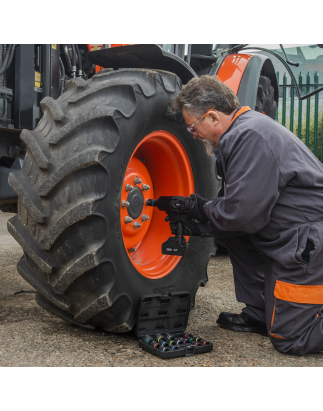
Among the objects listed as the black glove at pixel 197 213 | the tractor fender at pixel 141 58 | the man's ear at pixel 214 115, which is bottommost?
the black glove at pixel 197 213

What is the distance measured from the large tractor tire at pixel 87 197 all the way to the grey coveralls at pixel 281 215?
0.46 metres

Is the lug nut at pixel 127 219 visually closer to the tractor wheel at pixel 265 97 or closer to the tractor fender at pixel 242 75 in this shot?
the tractor fender at pixel 242 75

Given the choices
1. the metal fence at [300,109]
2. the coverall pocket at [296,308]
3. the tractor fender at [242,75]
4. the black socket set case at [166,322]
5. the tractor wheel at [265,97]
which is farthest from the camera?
the metal fence at [300,109]

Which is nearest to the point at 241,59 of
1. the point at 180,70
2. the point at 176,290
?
the point at 180,70

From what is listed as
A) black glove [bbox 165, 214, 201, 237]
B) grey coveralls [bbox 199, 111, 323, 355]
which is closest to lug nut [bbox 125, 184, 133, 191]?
black glove [bbox 165, 214, 201, 237]

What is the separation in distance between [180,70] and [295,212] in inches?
43.1

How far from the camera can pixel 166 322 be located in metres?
2.12

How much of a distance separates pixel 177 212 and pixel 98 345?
2.52ft

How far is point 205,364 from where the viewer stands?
5.75 ft

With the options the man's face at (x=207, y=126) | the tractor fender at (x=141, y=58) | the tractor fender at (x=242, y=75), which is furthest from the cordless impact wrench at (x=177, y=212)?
the tractor fender at (x=242, y=75)

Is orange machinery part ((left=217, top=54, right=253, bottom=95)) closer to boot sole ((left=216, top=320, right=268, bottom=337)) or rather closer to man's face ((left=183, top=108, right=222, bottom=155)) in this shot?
man's face ((left=183, top=108, right=222, bottom=155))

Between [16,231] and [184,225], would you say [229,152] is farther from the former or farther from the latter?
[16,231]

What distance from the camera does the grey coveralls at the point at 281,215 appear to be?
74.9 inches

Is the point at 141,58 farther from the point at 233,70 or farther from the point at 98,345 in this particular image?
Answer: the point at 233,70
